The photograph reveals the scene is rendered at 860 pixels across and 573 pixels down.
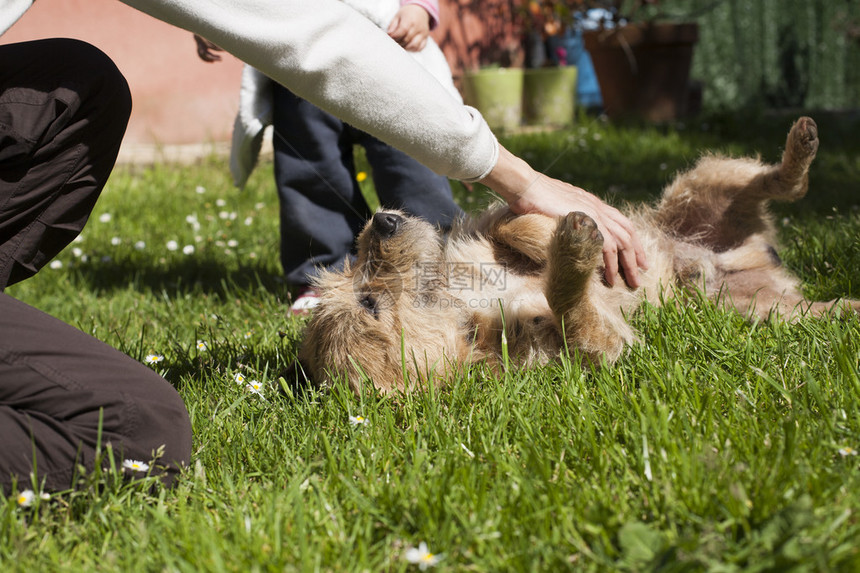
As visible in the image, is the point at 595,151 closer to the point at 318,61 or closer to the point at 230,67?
the point at 230,67

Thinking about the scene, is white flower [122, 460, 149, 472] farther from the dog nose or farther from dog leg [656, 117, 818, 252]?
dog leg [656, 117, 818, 252]

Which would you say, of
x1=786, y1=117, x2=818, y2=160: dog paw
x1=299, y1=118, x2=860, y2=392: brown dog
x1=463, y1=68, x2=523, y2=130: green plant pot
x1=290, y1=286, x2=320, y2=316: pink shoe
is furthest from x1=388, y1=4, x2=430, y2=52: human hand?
x1=463, y1=68, x2=523, y2=130: green plant pot

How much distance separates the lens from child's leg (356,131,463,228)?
351 centimetres

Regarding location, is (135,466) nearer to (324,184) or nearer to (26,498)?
(26,498)

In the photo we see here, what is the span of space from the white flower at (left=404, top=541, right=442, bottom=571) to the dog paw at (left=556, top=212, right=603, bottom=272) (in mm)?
1083

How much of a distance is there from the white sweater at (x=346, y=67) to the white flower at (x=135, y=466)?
109 cm

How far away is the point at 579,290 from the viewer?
7.57 feet

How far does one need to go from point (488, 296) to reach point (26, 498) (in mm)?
1562

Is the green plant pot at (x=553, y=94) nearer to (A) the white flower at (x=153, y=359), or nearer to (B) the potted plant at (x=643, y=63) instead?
(B) the potted plant at (x=643, y=63)

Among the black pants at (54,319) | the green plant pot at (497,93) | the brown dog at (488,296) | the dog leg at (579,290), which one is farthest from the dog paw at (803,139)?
the green plant pot at (497,93)

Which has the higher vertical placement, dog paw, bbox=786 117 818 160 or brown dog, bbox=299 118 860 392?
dog paw, bbox=786 117 818 160

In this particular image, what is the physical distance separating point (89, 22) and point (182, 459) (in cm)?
567

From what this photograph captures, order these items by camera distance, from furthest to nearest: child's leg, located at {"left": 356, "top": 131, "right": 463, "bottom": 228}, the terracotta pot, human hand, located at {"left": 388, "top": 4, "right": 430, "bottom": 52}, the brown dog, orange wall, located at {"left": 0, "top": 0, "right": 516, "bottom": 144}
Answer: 1. the terracotta pot
2. orange wall, located at {"left": 0, "top": 0, "right": 516, "bottom": 144}
3. child's leg, located at {"left": 356, "top": 131, "right": 463, "bottom": 228}
4. human hand, located at {"left": 388, "top": 4, "right": 430, "bottom": 52}
5. the brown dog

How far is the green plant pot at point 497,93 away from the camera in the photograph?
742cm
